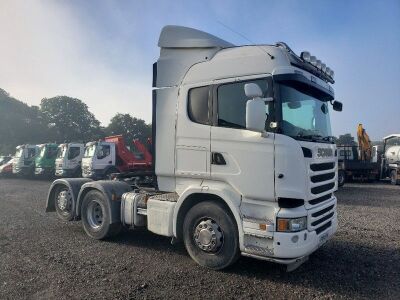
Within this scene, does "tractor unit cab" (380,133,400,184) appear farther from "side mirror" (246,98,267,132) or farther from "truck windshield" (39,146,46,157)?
"truck windshield" (39,146,46,157)

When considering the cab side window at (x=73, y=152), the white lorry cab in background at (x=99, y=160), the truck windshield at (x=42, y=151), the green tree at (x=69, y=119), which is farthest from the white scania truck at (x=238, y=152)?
the green tree at (x=69, y=119)

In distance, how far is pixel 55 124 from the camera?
62.2 m

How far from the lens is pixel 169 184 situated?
19.5 feet

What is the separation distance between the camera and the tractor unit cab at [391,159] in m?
20.1

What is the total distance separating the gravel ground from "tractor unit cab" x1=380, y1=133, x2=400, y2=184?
45.8ft

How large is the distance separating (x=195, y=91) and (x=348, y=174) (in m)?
17.8

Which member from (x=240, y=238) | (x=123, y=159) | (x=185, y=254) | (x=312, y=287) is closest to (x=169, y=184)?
(x=185, y=254)

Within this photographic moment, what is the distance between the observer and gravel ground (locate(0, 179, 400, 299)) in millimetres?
4520

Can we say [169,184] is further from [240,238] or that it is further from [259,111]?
[259,111]

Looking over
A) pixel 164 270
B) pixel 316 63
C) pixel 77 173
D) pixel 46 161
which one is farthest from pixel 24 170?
pixel 316 63

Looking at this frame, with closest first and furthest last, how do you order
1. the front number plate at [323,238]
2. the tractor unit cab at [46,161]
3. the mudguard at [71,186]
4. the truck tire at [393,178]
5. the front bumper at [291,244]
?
the front bumper at [291,244]
the front number plate at [323,238]
the mudguard at [71,186]
the truck tire at [393,178]
the tractor unit cab at [46,161]

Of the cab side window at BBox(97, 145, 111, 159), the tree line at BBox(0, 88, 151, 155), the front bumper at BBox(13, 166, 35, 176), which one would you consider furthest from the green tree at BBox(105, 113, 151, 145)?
the cab side window at BBox(97, 145, 111, 159)

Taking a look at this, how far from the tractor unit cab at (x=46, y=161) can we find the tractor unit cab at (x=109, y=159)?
6.78 metres

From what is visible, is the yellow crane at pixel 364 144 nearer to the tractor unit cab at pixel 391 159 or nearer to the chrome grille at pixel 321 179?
the tractor unit cab at pixel 391 159
